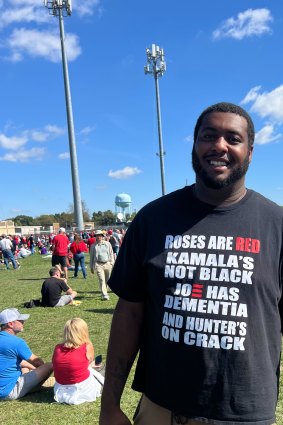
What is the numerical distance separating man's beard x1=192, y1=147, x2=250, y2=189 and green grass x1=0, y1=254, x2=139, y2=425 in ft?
11.0

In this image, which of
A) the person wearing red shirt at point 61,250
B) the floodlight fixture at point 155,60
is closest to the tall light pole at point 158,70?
the floodlight fixture at point 155,60

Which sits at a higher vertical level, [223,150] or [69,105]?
[69,105]

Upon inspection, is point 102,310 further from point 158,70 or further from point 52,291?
point 158,70

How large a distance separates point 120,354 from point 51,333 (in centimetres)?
647

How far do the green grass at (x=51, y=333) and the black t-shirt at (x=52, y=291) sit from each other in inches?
10.6

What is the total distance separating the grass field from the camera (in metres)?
4.44

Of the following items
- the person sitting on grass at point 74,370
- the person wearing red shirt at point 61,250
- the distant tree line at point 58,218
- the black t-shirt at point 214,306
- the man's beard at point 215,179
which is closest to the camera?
the black t-shirt at point 214,306

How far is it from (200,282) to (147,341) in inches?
15.0

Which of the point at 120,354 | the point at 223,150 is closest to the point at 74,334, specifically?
the point at 120,354

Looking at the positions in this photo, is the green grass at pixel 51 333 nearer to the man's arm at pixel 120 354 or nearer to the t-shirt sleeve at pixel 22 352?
the t-shirt sleeve at pixel 22 352

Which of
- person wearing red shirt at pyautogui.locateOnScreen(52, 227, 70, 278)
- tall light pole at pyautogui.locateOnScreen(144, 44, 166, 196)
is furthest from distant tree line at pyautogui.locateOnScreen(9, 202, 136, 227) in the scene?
person wearing red shirt at pyautogui.locateOnScreen(52, 227, 70, 278)

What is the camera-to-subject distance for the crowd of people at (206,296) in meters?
1.58

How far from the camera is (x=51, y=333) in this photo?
311 inches

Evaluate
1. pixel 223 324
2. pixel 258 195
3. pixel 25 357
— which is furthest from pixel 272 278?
pixel 25 357
